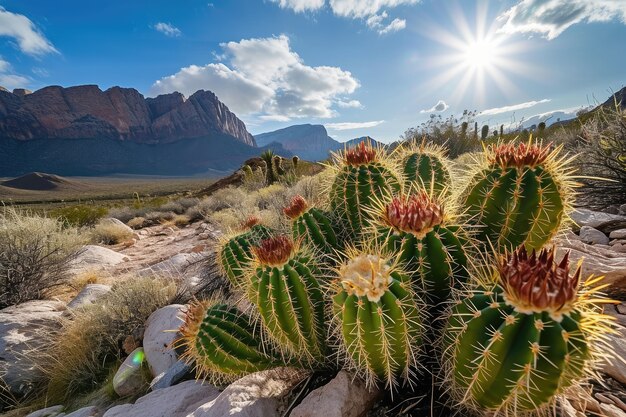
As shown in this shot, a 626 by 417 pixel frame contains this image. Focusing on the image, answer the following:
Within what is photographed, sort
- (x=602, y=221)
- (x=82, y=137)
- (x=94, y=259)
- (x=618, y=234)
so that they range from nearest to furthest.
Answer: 1. (x=618, y=234)
2. (x=602, y=221)
3. (x=94, y=259)
4. (x=82, y=137)

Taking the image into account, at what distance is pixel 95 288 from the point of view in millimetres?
5941

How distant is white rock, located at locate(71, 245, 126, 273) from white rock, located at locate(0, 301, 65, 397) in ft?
7.18

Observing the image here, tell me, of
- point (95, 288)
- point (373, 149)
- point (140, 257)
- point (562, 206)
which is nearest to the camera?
point (562, 206)

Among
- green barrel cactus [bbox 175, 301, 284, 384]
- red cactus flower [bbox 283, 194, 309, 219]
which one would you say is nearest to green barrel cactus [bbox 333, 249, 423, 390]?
green barrel cactus [bbox 175, 301, 284, 384]

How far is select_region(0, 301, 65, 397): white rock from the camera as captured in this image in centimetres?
423

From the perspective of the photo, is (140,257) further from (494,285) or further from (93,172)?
(93,172)

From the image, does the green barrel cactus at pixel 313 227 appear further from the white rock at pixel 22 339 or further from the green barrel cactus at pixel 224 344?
the white rock at pixel 22 339

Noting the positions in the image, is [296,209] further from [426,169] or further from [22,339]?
[22,339]

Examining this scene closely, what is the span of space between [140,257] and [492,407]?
9.93 m

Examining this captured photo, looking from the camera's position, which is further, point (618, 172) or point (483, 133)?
point (483, 133)

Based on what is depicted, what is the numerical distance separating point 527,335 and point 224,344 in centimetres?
188

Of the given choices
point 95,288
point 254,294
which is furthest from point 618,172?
point 95,288

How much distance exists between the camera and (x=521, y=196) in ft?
6.75

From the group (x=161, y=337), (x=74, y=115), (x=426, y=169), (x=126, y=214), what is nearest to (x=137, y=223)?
(x=126, y=214)
